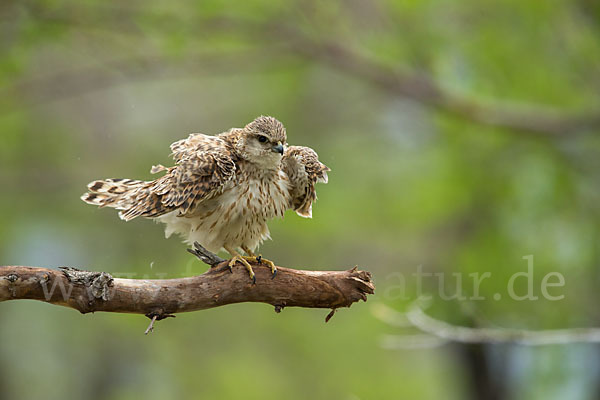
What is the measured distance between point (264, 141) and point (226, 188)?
380 mm

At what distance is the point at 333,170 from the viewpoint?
12.1m

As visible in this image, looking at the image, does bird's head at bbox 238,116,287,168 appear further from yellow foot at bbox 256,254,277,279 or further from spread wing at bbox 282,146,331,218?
yellow foot at bbox 256,254,277,279

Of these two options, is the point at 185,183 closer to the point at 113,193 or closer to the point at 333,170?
the point at 113,193

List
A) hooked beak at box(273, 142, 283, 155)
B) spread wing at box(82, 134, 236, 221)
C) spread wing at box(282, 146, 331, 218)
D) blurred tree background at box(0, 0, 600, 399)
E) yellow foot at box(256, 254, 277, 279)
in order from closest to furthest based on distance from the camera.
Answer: yellow foot at box(256, 254, 277, 279), spread wing at box(82, 134, 236, 221), hooked beak at box(273, 142, 283, 155), spread wing at box(282, 146, 331, 218), blurred tree background at box(0, 0, 600, 399)

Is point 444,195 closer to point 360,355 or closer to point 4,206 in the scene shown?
point 360,355

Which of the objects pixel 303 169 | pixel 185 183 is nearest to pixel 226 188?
pixel 185 183

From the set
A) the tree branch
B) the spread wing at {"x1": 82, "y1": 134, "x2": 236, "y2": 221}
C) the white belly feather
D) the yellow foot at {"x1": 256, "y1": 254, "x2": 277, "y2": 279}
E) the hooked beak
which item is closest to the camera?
the tree branch

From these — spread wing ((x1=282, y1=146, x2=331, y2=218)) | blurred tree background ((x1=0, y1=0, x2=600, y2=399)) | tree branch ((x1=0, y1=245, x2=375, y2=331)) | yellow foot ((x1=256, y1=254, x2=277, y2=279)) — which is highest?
blurred tree background ((x1=0, y1=0, x2=600, y2=399))

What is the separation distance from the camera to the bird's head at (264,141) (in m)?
4.18

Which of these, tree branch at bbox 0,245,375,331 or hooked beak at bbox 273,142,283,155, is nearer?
tree branch at bbox 0,245,375,331

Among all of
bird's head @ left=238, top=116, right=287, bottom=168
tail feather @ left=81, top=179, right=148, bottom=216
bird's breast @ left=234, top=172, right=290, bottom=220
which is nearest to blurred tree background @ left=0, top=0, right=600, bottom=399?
bird's breast @ left=234, top=172, right=290, bottom=220

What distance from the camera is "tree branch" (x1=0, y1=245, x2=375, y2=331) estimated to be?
3098 millimetres

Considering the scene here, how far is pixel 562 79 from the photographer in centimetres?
1056

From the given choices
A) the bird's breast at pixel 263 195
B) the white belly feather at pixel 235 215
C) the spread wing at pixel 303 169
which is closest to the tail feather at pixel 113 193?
the white belly feather at pixel 235 215
